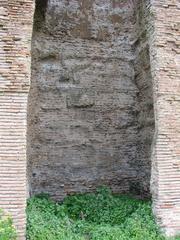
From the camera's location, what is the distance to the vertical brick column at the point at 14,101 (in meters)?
5.92

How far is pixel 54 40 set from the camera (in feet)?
31.7

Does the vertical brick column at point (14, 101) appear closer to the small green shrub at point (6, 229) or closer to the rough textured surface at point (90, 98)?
the small green shrub at point (6, 229)

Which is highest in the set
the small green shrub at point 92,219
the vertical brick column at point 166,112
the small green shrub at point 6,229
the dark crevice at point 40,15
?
the dark crevice at point 40,15

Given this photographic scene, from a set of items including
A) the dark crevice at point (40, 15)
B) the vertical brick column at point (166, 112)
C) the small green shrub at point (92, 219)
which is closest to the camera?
the small green shrub at point (92, 219)

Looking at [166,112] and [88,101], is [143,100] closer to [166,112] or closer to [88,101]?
[88,101]

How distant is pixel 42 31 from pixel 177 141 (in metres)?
4.28

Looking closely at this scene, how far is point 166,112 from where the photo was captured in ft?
23.0

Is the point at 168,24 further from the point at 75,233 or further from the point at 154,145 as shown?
the point at 75,233

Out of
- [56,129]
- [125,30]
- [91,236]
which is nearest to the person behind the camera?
[91,236]

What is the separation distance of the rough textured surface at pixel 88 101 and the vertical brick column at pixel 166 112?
1987mm

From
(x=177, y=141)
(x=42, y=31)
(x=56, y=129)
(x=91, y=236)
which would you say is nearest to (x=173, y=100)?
(x=177, y=141)

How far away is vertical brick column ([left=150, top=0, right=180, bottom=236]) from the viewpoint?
6816 mm

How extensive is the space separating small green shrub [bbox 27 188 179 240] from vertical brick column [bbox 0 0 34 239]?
523 mm

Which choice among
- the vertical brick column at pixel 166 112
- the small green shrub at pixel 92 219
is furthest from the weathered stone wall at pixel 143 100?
the vertical brick column at pixel 166 112
